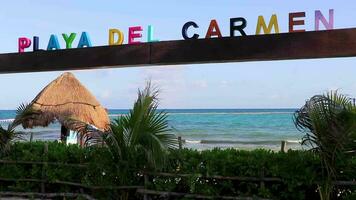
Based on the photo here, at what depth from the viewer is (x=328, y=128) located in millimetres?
4691

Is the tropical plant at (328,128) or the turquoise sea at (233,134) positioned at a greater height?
the tropical plant at (328,128)

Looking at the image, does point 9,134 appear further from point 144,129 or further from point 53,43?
point 144,129

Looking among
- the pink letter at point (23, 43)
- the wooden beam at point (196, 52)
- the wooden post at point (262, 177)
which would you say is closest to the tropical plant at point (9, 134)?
the wooden beam at point (196, 52)

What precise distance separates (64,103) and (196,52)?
458 centimetres

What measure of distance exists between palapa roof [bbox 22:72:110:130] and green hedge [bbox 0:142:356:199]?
2554 millimetres

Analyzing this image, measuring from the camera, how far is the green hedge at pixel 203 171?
16.8 ft

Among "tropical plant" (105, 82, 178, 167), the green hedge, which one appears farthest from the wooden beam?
the green hedge

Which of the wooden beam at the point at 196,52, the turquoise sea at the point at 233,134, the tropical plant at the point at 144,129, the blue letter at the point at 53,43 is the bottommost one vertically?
the turquoise sea at the point at 233,134

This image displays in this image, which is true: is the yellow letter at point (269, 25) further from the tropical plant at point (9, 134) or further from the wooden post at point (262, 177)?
the tropical plant at point (9, 134)

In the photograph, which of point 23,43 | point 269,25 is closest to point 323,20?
point 269,25

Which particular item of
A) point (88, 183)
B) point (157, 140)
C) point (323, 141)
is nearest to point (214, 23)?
point (157, 140)

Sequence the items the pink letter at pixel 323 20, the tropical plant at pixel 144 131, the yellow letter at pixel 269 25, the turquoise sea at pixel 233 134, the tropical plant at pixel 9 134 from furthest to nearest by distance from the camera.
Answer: the turquoise sea at pixel 233 134 < the tropical plant at pixel 9 134 < the tropical plant at pixel 144 131 < the yellow letter at pixel 269 25 < the pink letter at pixel 323 20

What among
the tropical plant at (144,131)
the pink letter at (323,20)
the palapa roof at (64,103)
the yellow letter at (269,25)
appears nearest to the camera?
the pink letter at (323,20)

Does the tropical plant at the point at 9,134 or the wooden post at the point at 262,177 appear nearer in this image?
the wooden post at the point at 262,177
